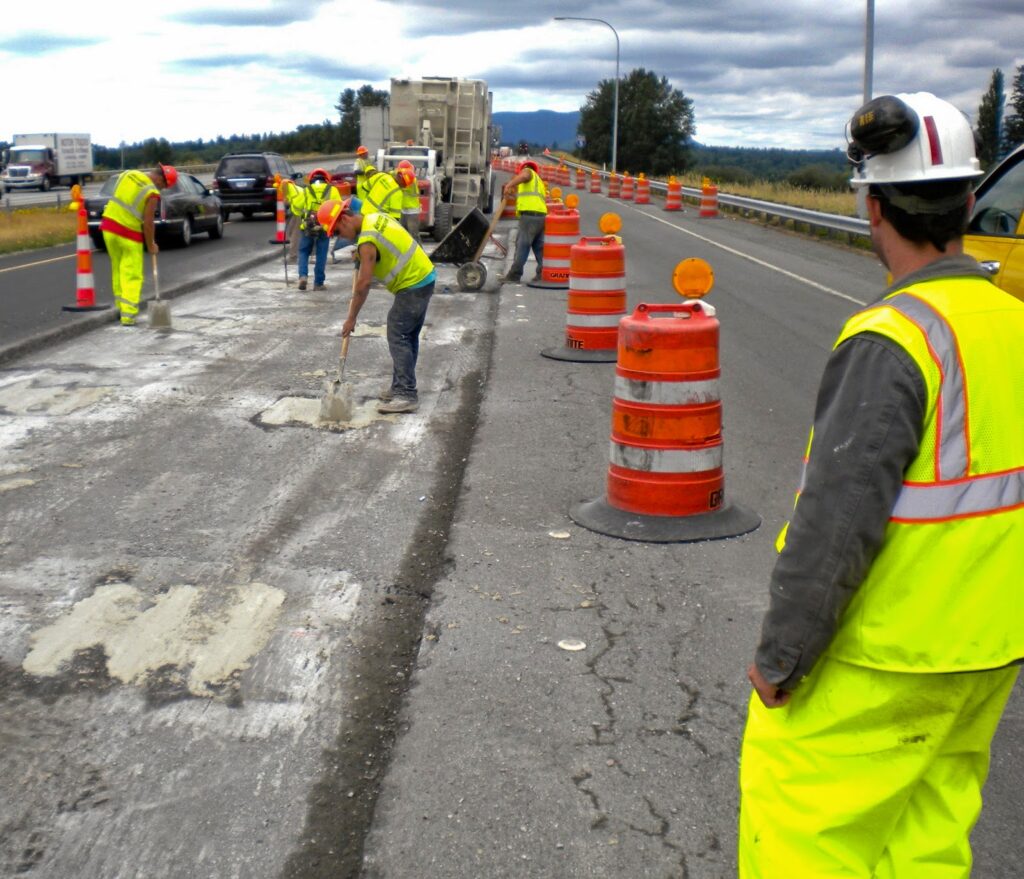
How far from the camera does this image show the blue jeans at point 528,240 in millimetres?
17125

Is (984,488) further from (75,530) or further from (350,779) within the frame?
(75,530)

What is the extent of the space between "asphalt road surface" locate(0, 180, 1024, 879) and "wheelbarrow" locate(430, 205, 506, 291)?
276 inches

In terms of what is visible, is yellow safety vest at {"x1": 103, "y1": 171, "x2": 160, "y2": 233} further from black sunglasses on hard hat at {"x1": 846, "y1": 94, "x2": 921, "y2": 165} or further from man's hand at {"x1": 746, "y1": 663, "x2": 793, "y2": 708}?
man's hand at {"x1": 746, "y1": 663, "x2": 793, "y2": 708}

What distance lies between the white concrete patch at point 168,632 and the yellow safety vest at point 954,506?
9.62ft

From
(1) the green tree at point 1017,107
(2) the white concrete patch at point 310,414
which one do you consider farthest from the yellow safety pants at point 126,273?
(1) the green tree at point 1017,107

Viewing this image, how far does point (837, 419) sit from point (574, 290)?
362 inches

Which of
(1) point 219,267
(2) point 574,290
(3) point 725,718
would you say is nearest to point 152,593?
(3) point 725,718

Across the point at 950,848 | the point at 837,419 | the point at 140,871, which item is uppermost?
the point at 837,419

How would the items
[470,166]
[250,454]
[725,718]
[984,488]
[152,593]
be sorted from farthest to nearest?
[470,166]
[250,454]
[152,593]
[725,718]
[984,488]

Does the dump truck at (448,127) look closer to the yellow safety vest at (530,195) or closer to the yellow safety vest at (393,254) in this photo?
the yellow safety vest at (530,195)

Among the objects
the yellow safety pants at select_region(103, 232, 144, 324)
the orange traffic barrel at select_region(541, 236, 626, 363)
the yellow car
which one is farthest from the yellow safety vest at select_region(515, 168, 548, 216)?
the yellow car

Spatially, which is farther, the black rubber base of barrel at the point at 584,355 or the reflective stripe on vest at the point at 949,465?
the black rubber base of barrel at the point at 584,355

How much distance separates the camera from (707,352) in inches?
247

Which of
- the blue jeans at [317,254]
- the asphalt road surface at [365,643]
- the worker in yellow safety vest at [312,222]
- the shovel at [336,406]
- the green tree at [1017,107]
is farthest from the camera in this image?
the green tree at [1017,107]
